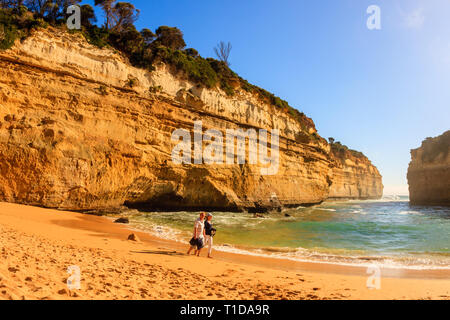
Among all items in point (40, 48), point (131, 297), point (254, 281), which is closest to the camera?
point (131, 297)

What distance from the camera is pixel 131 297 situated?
3.25 meters

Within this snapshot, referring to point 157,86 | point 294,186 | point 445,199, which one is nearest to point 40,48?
point 157,86

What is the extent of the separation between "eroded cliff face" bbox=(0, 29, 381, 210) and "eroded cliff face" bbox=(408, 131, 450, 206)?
101 ft

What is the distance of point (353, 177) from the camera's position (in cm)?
6500

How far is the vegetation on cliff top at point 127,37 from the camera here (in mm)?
13641

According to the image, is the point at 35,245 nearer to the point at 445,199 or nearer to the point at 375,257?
the point at 375,257

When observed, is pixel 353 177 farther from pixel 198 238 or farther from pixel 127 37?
pixel 198 238

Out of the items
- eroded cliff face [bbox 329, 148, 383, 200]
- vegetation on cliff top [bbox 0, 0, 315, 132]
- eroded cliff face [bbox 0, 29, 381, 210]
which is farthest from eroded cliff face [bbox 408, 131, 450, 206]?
eroded cliff face [bbox 0, 29, 381, 210]

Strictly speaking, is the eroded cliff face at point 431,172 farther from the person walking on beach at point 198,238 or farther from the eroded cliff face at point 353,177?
the person walking on beach at point 198,238

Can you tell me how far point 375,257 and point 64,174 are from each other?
13.3m

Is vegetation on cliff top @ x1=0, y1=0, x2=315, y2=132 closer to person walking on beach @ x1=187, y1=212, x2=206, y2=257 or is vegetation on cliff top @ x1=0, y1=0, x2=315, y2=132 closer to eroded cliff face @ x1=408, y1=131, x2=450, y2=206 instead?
person walking on beach @ x1=187, y1=212, x2=206, y2=257

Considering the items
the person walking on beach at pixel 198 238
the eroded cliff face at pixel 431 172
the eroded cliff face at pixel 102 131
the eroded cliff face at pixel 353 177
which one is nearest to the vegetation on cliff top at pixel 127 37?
the eroded cliff face at pixel 102 131

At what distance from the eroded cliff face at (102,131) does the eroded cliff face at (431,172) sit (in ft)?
101

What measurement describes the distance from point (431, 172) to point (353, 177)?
24901 millimetres
